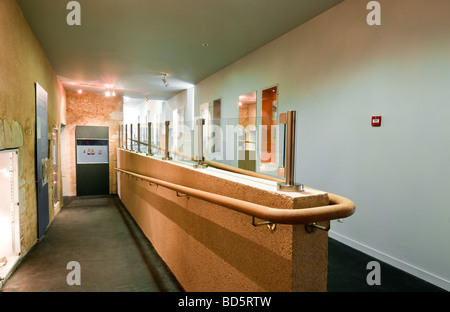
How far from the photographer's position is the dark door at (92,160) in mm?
9180

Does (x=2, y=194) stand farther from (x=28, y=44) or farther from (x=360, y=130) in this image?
(x=360, y=130)

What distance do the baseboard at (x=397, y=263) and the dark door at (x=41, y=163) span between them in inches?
196

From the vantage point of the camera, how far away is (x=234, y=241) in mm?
1765

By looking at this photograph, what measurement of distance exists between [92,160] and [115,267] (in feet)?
22.5

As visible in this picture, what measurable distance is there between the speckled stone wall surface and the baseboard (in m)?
8.03

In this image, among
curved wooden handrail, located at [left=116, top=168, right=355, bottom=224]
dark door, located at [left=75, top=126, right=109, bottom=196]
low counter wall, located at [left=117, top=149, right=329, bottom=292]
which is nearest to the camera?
curved wooden handrail, located at [left=116, top=168, right=355, bottom=224]

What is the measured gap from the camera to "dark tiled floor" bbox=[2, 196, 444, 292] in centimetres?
293

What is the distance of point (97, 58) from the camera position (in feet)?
20.5

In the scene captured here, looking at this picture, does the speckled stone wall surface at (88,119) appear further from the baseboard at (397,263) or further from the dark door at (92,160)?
the baseboard at (397,263)
